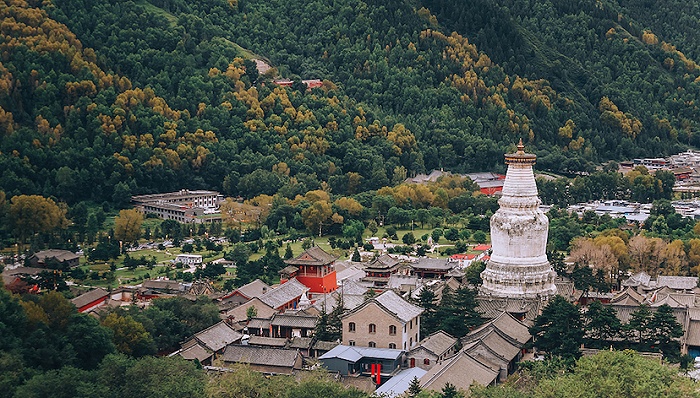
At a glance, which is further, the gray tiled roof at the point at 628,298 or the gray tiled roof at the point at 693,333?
Answer: the gray tiled roof at the point at 628,298

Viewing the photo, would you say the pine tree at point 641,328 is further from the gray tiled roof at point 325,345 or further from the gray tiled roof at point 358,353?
the gray tiled roof at point 325,345

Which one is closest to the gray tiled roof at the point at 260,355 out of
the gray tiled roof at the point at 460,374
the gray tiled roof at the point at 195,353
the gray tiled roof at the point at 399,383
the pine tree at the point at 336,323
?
the gray tiled roof at the point at 195,353

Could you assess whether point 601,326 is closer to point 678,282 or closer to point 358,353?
point 358,353

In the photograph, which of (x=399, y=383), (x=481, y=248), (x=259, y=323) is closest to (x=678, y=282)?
(x=481, y=248)

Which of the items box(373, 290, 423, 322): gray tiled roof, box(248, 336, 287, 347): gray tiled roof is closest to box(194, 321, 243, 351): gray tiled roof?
box(248, 336, 287, 347): gray tiled roof

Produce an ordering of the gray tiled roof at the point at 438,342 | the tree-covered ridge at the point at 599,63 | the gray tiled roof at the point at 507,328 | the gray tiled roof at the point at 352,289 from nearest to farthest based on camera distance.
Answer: the gray tiled roof at the point at 438,342, the gray tiled roof at the point at 507,328, the gray tiled roof at the point at 352,289, the tree-covered ridge at the point at 599,63

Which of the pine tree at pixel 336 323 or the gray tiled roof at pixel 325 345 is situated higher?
the pine tree at pixel 336 323

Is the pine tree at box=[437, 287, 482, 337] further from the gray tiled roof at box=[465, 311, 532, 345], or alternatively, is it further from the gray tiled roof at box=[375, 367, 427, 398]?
the gray tiled roof at box=[375, 367, 427, 398]
